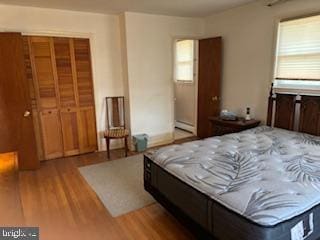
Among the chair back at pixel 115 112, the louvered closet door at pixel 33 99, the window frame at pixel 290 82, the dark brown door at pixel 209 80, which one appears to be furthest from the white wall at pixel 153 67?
the window frame at pixel 290 82

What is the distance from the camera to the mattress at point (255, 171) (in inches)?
59.0

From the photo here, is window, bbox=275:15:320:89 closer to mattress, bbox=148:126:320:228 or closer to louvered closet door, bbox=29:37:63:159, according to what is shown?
mattress, bbox=148:126:320:228

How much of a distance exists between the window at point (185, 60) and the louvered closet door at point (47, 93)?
115 inches

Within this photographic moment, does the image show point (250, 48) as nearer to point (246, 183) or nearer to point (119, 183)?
point (246, 183)

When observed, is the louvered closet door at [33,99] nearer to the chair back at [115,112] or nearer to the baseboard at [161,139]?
the chair back at [115,112]

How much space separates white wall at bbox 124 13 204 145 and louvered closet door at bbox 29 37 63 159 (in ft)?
4.19

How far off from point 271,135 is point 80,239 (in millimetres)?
2506

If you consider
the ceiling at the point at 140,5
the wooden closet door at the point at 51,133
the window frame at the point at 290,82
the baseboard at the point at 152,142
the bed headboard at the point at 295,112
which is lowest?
the baseboard at the point at 152,142

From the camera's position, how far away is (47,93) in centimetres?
387

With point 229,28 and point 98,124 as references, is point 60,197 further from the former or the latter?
point 229,28

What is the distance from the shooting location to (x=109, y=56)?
14.0 feet

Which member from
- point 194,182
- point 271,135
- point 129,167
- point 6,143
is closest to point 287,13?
point 271,135

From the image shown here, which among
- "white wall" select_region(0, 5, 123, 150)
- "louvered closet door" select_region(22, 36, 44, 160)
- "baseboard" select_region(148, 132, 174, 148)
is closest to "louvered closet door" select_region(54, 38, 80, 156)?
"white wall" select_region(0, 5, 123, 150)

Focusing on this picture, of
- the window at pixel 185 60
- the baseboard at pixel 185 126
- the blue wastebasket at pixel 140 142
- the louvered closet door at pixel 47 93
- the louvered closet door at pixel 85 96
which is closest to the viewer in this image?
the louvered closet door at pixel 47 93
